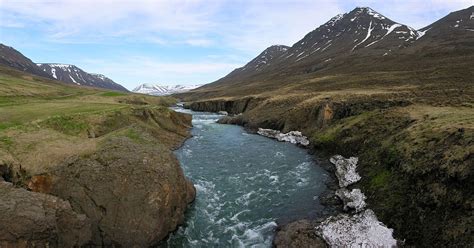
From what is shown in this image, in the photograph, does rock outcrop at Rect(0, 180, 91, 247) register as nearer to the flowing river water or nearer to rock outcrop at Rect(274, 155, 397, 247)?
the flowing river water

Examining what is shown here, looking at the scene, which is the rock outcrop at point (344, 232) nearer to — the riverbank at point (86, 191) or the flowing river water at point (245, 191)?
the flowing river water at point (245, 191)

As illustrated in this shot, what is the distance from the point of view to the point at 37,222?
14.7 m

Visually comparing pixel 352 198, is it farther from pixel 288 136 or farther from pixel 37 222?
pixel 288 136

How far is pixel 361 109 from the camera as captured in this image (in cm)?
4669

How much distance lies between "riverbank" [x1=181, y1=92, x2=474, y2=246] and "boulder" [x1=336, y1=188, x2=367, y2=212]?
576 millimetres

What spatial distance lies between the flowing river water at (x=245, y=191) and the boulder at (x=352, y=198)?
5.79ft

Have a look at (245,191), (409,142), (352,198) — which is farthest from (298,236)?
(409,142)

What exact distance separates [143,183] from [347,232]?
39.6 ft

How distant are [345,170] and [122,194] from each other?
2040 cm

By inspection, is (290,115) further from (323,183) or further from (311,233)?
(311,233)

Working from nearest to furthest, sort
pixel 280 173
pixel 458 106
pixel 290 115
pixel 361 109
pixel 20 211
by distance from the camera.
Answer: pixel 20 211 < pixel 280 173 < pixel 458 106 < pixel 361 109 < pixel 290 115

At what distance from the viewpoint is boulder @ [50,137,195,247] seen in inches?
722

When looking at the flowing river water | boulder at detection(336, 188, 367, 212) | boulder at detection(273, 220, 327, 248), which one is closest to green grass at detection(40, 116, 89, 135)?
the flowing river water

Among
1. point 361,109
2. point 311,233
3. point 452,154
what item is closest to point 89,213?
point 311,233
